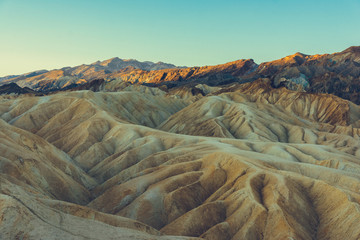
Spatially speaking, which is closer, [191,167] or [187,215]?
[187,215]

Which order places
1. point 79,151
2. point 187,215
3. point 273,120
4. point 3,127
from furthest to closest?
point 273,120, point 79,151, point 3,127, point 187,215

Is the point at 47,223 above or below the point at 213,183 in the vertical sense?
above

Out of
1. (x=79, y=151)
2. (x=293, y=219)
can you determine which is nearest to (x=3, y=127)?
Answer: (x=79, y=151)

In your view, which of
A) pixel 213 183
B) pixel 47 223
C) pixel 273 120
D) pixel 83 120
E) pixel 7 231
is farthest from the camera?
pixel 273 120

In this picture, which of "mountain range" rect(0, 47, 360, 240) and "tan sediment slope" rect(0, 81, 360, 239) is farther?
"mountain range" rect(0, 47, 360, 240)

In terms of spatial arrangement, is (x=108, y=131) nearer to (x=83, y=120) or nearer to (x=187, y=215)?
(x=83, y=120)

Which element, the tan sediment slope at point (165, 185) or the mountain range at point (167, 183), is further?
the mountain range at point (167, 183)

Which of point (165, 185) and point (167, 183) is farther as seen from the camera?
point (167, 183)

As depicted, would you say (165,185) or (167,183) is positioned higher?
(167,183)
